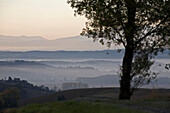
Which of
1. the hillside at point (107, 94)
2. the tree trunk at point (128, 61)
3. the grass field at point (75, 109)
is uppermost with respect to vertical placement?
the tree trunk at point (128, 61)

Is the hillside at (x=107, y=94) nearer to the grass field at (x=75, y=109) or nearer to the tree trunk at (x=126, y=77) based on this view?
the tree trunk at (x=126, y=77)

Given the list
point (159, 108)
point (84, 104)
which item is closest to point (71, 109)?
point (84, 104)

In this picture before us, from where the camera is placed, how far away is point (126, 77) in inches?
1377

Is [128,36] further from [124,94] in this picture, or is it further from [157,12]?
[124,94]

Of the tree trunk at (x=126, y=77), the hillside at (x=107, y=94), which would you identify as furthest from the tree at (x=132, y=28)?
the hillside at (x=107, y=94)

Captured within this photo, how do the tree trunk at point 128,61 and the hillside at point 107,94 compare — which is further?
the hillside at point 107,94

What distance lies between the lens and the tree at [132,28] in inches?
1320

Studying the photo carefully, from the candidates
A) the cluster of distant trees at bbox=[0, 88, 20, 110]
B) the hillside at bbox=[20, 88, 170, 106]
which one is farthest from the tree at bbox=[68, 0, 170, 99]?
the cluster of distant trees at bbox=[0, 88, 20, 110]

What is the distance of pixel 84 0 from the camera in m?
34.2

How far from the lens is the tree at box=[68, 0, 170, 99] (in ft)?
110

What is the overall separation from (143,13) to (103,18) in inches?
180

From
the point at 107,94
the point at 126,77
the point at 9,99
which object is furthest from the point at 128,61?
the point at 9,99

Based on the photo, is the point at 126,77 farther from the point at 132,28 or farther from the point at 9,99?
the point at 9,99

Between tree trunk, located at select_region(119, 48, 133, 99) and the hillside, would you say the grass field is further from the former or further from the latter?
tree trunk, located at select_region(119, 48, 133, 99)
